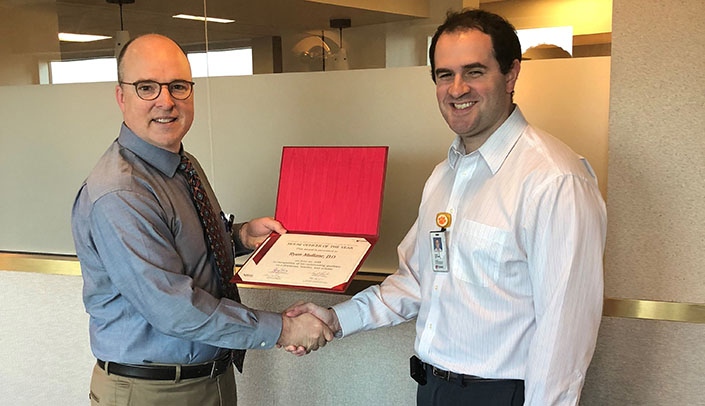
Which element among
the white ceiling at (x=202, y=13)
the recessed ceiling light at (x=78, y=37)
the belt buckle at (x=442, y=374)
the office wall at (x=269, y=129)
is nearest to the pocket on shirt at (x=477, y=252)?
the belt buckle at (x=442, y=374)

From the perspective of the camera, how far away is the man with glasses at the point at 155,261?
5.89 feet

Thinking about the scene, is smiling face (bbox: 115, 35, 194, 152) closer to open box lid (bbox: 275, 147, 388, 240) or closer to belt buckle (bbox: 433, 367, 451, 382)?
open box lid (bbox: 275, 147, 388, 240)

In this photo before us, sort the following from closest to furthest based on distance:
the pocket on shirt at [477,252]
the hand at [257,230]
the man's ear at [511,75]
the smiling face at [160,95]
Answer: the pocket on shirt at [477,252], the man's ear at [511,75], the smiling face at [160,95], the hand at [257,230]

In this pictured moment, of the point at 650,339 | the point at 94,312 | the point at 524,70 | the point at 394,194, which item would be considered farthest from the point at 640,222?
the point at 94,312

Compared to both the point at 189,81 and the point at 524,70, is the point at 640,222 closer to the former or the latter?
the point at 524,70

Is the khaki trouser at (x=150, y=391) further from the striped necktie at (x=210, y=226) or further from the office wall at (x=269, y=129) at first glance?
the office wall at (x=269, y=129)

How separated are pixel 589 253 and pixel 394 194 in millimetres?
1301

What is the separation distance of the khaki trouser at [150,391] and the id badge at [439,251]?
0.77 m

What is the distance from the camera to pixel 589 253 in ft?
4.93

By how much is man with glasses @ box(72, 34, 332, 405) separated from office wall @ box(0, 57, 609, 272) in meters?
0.92

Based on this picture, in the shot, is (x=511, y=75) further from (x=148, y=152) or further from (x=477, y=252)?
(x=148, y=152)

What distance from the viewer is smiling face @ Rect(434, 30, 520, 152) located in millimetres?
1721

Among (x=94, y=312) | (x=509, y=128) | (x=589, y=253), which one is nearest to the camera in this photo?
(x=589, y=253)

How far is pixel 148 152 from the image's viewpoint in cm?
193
